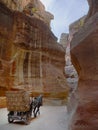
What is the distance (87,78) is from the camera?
6230 millimetres

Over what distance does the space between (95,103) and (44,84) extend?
45.2 ft

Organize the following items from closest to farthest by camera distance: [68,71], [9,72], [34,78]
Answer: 1. [9,72]
2. [34,78]
3. [68,71]

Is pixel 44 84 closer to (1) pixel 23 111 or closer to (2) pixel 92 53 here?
(1) pixel 23 111

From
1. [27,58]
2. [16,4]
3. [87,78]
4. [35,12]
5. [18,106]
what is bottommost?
[18,106]

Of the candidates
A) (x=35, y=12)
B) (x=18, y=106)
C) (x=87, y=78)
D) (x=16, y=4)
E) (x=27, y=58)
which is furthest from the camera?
(x=35, y=12)

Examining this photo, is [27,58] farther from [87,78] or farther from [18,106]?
[87,78]

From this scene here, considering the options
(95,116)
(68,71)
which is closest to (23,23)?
(95,116)

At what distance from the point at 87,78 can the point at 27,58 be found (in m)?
13.9

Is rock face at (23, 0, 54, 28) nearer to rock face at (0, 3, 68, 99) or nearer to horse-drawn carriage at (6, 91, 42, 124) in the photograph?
rock face at (0, 3, 68, 99)

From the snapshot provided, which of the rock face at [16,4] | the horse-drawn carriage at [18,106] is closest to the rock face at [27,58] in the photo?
the rock face at [16,4]

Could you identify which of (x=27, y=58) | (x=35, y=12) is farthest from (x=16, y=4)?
(x=27, y=58)

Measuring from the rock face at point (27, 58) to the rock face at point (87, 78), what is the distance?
1145 cm

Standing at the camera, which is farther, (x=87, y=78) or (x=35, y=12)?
(x=35, y=12)

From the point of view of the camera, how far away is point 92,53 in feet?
19.9
